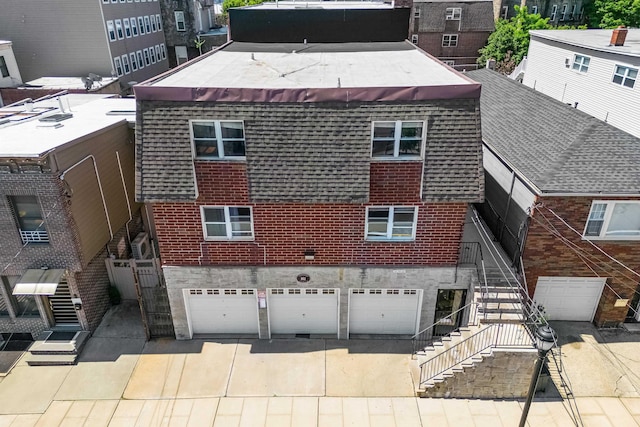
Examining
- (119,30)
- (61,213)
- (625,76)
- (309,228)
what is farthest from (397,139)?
(119,30)

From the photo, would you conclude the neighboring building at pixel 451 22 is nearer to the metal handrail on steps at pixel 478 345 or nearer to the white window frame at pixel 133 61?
the white window frame at pixel 133 61

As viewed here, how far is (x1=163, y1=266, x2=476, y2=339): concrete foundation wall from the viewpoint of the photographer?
44.8ft

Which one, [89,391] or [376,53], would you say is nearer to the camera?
[89,391]

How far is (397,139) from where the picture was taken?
1203 cm

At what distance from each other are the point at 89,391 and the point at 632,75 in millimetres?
26336

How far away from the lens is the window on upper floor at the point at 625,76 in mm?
20489

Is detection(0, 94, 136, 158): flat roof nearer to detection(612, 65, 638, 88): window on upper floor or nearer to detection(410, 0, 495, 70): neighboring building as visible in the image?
detection(612, 65, 638, 88): window on upper floor

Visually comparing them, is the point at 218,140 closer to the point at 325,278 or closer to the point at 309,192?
the point at 309,192

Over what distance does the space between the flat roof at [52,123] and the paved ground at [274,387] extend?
6752 millimetres

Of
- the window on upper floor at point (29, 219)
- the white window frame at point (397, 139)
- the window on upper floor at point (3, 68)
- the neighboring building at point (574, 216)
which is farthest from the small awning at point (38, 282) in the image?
the window on upper floor at point (3, 68)

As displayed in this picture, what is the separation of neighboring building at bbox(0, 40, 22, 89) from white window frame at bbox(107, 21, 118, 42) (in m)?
6.84

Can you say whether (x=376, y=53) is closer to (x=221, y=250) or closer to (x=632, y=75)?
(x=221, y=250)

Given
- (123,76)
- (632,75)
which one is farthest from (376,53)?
(123,76)

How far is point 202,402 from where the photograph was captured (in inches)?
494
